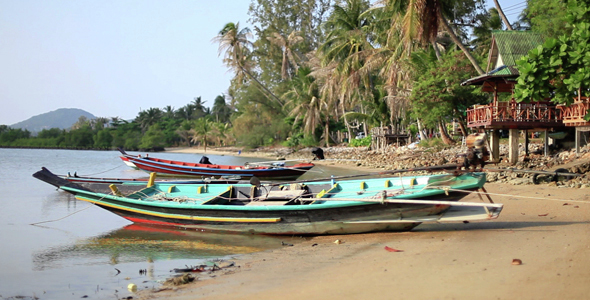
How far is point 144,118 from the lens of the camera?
87.6 meters

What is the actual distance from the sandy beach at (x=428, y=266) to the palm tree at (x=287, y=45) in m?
39.4

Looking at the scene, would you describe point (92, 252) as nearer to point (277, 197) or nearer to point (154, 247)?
point (154, 247)

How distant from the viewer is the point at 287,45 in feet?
154

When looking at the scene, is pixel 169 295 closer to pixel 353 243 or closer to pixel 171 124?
pixel 353 243

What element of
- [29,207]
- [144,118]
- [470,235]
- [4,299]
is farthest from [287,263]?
[144,118]

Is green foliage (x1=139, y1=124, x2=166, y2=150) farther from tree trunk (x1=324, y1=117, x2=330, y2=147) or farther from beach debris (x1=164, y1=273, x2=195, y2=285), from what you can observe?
beach debris (x1=164, y1=273, x2=195, y2=285)

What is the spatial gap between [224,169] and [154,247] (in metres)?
11.9

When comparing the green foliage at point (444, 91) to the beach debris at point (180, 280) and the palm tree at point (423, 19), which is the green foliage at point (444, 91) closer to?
the palm tree at point (423, 19)

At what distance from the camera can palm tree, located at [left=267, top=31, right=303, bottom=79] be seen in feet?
153

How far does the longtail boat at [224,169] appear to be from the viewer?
2034 cm

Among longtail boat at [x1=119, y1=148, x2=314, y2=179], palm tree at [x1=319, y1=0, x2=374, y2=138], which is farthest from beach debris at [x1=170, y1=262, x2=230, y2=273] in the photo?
palm tree at [x1=319, y1=0, x2=374, y2=138]

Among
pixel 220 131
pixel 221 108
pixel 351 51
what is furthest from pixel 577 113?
pixel 221 108

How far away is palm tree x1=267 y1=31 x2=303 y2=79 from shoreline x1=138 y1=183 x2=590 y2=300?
3943 centimetres

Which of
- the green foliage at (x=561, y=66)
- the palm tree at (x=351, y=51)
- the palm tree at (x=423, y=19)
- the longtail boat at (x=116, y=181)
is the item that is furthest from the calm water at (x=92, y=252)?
the palm tree at (x=351, y=51)
